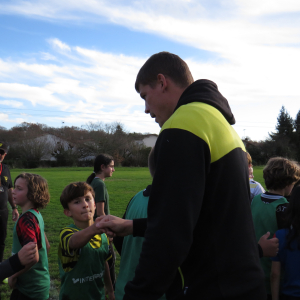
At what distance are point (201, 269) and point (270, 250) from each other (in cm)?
120

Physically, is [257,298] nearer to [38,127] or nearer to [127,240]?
[127,240]

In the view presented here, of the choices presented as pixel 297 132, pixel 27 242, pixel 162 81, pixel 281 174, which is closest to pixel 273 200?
pixel 281 174

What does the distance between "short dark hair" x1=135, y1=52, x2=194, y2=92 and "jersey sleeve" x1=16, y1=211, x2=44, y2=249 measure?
1894 millimetres

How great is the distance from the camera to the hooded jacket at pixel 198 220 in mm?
1225

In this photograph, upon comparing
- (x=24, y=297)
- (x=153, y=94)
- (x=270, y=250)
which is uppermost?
(x=153, y=94)

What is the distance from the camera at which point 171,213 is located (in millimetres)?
1225

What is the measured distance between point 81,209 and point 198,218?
76.8 inches

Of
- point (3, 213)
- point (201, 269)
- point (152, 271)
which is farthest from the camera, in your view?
point (3, 213)

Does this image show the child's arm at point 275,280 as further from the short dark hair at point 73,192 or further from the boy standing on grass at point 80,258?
the short dark hair at point 73,192

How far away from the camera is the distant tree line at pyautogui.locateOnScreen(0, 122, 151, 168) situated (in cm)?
5281

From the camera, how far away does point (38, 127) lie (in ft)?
220

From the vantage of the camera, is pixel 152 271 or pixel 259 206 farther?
pixel 259 206

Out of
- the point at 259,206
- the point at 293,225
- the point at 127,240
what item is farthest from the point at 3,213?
the point at 293,225

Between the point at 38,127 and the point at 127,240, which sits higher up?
the point at 38,127
